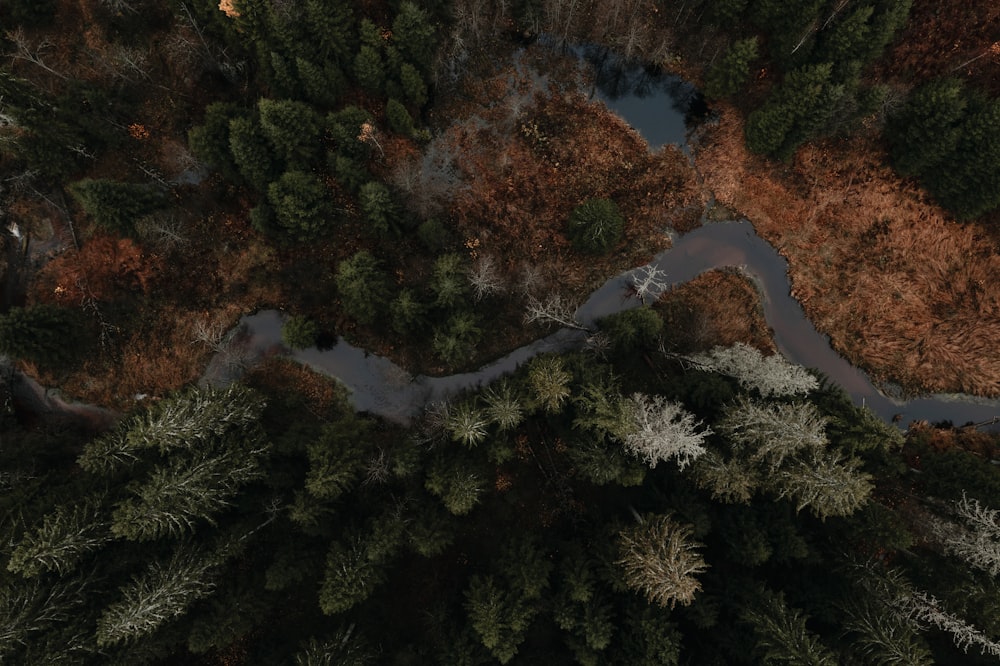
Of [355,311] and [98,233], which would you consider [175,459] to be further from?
[98,233]

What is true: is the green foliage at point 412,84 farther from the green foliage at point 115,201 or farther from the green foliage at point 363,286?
the green foliage at point 115,201

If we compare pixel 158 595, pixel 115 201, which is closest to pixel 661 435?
pixel 158 595

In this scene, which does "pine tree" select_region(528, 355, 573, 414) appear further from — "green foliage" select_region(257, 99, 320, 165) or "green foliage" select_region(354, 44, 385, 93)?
"green foliage" select_region(354, 44, 385, 93)

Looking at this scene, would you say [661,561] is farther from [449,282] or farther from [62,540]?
[62,540]

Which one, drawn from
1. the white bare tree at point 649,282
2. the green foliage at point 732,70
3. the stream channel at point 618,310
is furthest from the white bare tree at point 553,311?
the green foliage at point 732,70

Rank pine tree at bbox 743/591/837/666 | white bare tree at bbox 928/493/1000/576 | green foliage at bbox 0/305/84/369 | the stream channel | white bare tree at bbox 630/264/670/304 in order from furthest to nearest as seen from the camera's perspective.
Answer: the stream channel, white bare tree at bbox 630/264/670/304, green foliage at bbox 0/305/84/369, white bare tree at bbox 928/493/1000/576, pine tree at bbox 743/591/837/666

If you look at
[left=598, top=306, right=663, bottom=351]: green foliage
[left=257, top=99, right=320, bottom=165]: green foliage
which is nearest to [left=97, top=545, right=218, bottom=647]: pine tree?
[left=257, top=99, right=320, bottom=165]: green foliage
